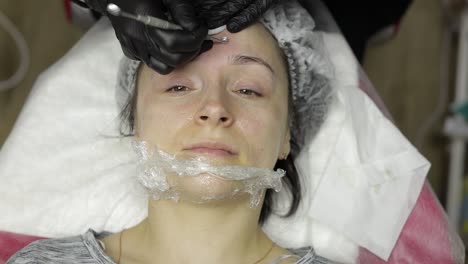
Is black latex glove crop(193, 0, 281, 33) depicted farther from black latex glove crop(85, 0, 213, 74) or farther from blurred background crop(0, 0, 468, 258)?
blurred background crop(0, 0, 468, 258)

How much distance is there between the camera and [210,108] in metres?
1.12

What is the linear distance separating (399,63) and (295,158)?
0.85m

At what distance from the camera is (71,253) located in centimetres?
126

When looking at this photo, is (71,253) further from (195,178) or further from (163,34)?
(163,34)

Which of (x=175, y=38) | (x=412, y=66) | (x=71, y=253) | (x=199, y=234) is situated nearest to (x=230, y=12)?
(x=175, y=38)

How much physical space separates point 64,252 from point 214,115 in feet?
1.53

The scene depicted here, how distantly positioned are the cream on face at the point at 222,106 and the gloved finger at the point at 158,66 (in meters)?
0.04

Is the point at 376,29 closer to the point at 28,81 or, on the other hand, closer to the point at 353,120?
the point at 353,120

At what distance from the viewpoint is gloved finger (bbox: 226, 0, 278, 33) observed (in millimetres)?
1180

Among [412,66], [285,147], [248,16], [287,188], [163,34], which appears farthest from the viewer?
[412,66]

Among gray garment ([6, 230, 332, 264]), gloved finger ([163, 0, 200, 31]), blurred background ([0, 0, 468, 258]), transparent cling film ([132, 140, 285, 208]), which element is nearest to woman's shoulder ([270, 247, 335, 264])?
gray garment ([6, 230, 332, 264])

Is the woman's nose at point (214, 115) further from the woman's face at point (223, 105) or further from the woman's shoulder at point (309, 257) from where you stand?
the woman's shoulder at point (309, 257)

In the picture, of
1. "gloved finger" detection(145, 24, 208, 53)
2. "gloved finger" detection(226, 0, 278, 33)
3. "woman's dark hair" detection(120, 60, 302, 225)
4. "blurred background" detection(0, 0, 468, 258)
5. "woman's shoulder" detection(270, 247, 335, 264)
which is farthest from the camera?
"blurred background" detection(0, 0, 468, 258)

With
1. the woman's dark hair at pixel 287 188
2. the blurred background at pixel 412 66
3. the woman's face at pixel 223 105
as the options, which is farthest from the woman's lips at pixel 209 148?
the blurred background at pixel 412 66
